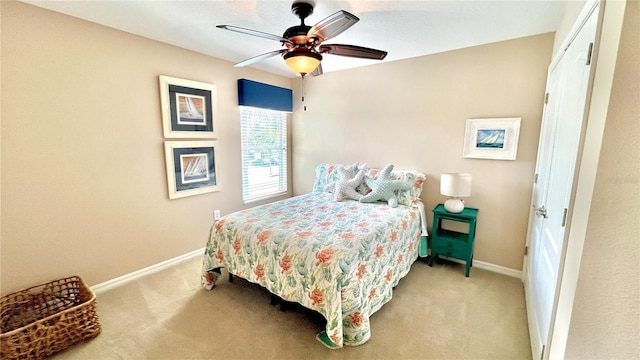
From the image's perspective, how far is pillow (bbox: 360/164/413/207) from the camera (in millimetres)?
2836

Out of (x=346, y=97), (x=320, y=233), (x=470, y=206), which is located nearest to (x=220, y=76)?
(x=346, y=97)

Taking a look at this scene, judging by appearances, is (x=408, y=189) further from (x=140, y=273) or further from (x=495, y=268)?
(x=140, y=273)

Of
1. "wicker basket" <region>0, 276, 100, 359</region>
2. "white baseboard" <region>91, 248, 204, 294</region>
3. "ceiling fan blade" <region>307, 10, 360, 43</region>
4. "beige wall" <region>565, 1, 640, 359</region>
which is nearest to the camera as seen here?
"beige wall" <region>565, 1, 640, 359</region>

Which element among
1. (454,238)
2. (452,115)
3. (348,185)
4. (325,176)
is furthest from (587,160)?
(325,176)

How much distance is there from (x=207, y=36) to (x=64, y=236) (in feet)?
7.15

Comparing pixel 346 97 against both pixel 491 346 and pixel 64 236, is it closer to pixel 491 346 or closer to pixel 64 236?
pixel 491 346

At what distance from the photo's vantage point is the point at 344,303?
1688 millimetres

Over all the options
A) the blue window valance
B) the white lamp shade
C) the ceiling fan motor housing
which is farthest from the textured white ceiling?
the white lamp shade

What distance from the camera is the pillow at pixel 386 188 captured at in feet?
9.30

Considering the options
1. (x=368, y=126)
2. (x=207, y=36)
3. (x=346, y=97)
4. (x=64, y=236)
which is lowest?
(x=64, y=236)

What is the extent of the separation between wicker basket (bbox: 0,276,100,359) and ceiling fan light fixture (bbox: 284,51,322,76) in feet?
7.40

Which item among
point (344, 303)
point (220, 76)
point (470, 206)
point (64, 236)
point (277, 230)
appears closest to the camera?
point (344, 303)

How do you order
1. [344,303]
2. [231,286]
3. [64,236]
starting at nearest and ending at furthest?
[344,303] → [64,236] → [231,286]

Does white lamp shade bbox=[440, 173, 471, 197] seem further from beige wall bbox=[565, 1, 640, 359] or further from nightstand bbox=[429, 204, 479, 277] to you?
beige wall bbox=[565, 1, 640, 359]
